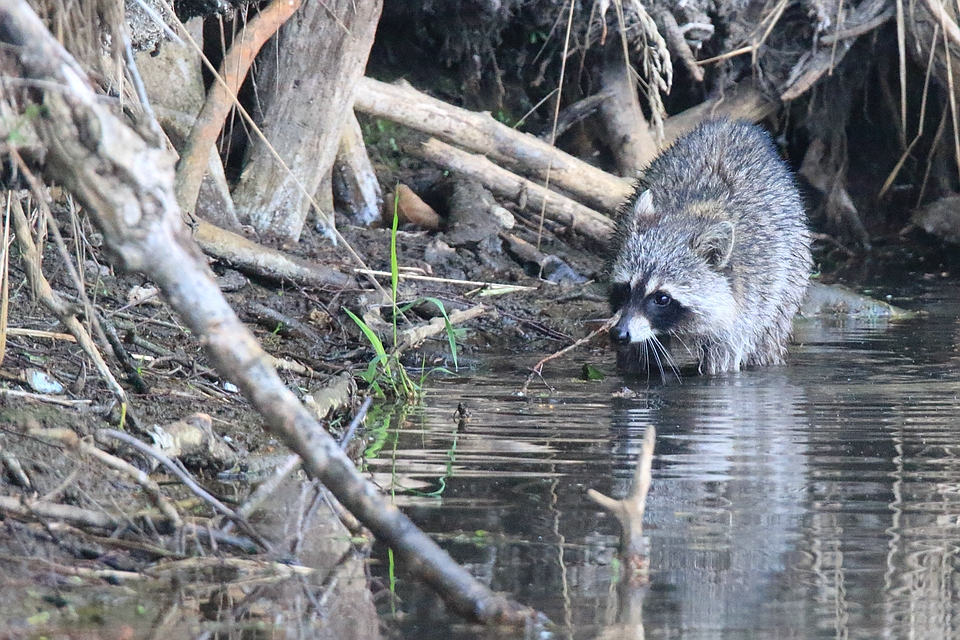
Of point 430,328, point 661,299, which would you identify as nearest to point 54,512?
point 430,328

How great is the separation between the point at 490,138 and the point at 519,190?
1.42 ft

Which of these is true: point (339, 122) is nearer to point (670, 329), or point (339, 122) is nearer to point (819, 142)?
point (670, 329)

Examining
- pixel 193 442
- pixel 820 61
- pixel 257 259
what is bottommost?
pixel 193 442

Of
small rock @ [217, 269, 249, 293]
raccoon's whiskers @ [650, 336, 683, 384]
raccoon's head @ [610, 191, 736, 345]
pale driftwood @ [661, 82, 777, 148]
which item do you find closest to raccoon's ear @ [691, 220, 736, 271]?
raccoon's head @ [610, 191, 736, 345]

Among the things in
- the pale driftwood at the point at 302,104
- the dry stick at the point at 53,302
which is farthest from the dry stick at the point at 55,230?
the pale driftwood at the point at 302,104

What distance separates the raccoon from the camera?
263 inches

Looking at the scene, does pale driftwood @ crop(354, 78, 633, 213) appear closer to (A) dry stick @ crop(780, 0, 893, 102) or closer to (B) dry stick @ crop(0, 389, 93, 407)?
(A) dry stick @ crop(780, 0, 893, 102)

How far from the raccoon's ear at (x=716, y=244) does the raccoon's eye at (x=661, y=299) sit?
1.08 ft

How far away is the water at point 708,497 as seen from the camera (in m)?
2.68

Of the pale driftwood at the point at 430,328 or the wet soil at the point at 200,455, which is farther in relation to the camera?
the pale driftwood at the point at 430,328

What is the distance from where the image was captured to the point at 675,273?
6.68m

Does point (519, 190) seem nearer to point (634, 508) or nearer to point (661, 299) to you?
point (661, 299)

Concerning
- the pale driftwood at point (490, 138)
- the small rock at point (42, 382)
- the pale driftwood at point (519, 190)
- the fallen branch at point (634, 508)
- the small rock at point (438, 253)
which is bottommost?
the fallen branch at point (634, 508)

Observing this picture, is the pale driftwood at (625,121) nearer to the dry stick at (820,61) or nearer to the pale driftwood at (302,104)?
the dry stick at (820,61)
